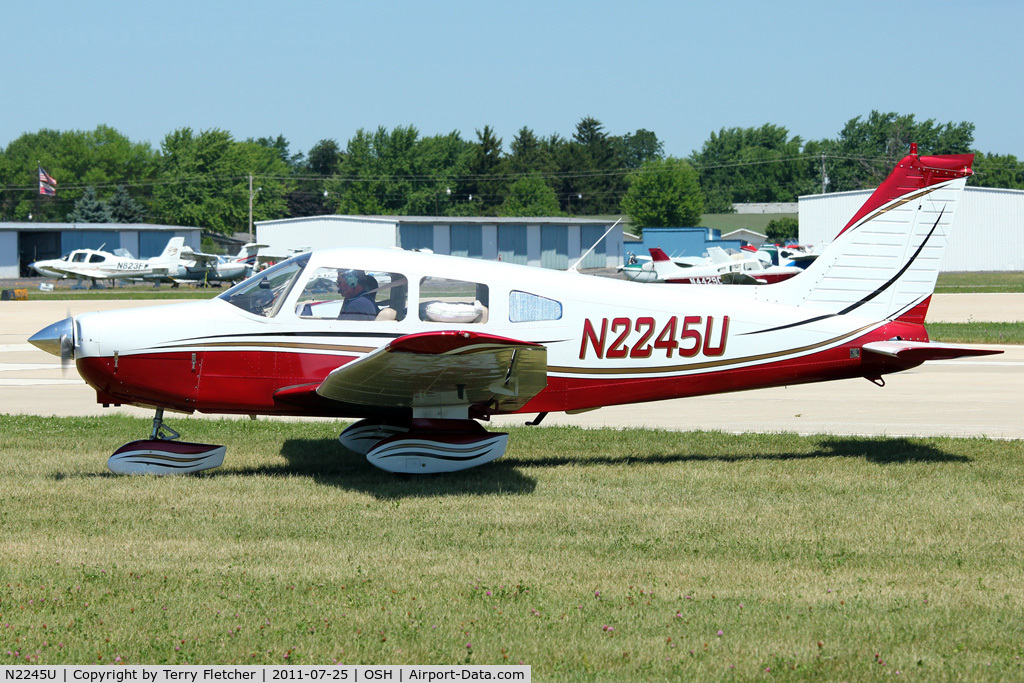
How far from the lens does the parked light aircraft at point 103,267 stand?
52.5 metres

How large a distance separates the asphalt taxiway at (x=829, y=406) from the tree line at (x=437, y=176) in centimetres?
7732

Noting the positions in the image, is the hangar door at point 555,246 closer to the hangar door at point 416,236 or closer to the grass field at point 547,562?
the hangar door at point 416,236

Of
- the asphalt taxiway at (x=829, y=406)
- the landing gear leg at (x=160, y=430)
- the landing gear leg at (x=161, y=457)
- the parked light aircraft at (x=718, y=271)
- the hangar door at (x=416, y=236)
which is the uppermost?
the hangar door at (x=416, y=236)

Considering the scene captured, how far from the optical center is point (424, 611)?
5504 millimetres

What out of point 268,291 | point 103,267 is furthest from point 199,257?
point 268,291

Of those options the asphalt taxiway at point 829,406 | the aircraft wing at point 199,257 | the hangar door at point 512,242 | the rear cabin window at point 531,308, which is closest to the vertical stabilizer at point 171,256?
the aircraft wing at point 199,257

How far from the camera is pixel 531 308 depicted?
911 cm

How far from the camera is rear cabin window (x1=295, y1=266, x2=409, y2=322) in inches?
348

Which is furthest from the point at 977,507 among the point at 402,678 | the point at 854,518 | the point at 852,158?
the point at 852,158

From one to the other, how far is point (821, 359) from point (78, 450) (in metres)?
7.72

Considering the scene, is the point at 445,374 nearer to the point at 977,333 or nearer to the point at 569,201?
the point at 977,333

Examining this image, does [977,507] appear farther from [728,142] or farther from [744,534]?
[728,142]

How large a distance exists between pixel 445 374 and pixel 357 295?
1.26m

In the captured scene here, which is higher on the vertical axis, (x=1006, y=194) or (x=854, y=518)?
(x=1006, y=194)
